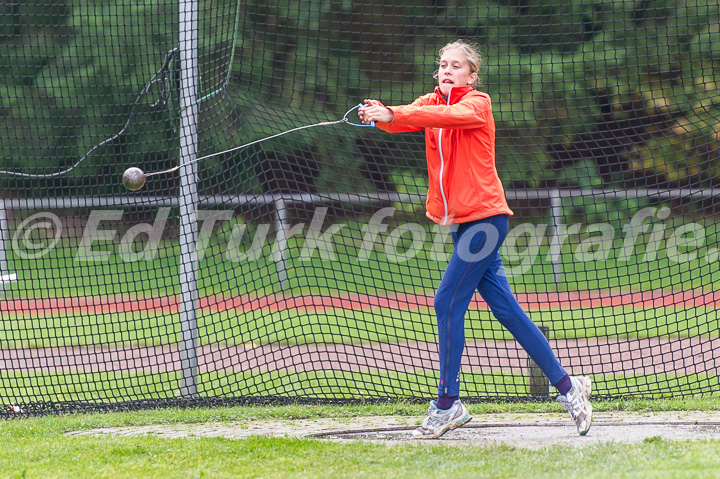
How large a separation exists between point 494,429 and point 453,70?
1795 mm

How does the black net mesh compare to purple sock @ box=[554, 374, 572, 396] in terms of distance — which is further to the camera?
the black net mesh

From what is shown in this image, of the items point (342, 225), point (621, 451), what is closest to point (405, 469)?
point (621, 451)

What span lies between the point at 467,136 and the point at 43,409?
10.5 feet

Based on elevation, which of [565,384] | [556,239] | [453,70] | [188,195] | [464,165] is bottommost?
[556,239]

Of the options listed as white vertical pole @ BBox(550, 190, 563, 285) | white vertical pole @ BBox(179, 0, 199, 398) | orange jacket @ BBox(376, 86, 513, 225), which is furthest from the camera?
white vertical pole @ BBox(550, 190, 563, 285)

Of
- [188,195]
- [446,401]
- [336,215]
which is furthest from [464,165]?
[336,215]

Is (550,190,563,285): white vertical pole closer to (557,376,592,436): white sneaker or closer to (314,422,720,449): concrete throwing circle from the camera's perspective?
(314,422,720,449): concrete throwing circle

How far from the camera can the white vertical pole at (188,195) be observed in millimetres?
5434

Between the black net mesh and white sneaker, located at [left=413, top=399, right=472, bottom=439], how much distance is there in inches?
43.9

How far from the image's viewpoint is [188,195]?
18.0 ft

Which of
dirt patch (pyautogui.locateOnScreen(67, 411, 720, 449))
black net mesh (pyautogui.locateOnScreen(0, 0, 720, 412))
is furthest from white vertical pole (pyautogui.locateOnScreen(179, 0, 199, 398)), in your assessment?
dirt patch (pyautogui.locateOnScreen(67, 411, 720, 449))

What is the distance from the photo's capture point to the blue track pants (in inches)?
151

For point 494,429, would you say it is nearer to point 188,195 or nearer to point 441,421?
point 441,421

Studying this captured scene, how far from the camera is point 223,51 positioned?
616 centimetres
